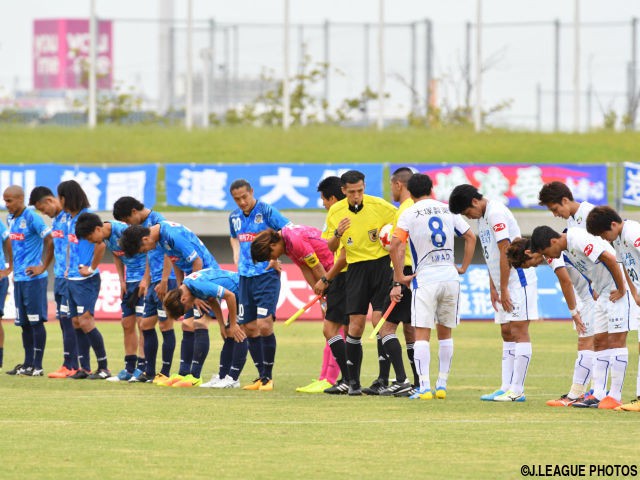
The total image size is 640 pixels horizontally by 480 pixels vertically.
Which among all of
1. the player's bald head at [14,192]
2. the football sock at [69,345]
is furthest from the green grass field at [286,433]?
the player's bald head at [14,192]

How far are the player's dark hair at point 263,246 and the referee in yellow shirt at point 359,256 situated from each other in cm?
75

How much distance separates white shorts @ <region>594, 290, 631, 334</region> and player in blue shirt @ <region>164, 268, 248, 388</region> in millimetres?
4041

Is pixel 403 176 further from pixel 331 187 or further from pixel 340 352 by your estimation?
pixel 340 352

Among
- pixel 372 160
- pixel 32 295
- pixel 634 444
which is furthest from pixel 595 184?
pixel 634 444

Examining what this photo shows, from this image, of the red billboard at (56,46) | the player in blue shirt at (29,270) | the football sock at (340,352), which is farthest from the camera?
the red billboard at (56,46)

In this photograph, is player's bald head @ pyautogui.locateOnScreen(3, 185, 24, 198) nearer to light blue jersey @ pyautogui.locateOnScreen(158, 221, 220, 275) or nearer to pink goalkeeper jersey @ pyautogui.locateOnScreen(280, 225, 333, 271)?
light blue jersey @ pyautogui.locateOnScreen(158, 221, 220, 275)

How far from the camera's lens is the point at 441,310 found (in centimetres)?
1344

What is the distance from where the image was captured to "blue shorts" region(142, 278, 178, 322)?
1525 cm

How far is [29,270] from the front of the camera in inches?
667

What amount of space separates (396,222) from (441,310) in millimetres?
1043

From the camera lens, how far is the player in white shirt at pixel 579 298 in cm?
1249

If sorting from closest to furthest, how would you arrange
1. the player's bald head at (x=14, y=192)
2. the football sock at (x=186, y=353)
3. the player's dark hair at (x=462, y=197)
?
the player's dark hair at (x=462, y=197)
the football sock at (x=186, y=353)
the player's bald head at (x=14, y=192)

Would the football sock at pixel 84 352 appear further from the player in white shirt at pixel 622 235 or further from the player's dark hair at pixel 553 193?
the player in white shirt at pixel 622 235

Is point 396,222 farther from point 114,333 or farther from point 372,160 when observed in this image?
point 372,160
